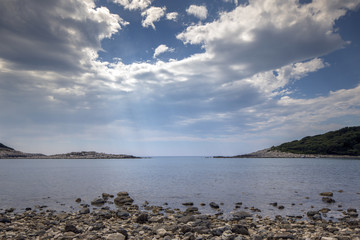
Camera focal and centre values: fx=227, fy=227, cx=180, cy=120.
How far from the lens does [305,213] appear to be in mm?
23438

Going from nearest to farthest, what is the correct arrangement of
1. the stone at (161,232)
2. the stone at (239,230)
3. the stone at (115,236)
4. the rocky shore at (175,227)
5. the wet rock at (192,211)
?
the stone at (115,236), the rocky shore at (175,227), the stone at (161,232), the stone at (239,230), the wet rock at (192,211)

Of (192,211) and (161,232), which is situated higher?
(161,232)

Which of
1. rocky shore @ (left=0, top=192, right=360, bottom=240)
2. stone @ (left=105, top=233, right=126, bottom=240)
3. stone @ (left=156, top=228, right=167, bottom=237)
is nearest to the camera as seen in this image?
stone @ (left=105, top=233, right=126, bottom=240)

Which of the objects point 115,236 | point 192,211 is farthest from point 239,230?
point 192,211

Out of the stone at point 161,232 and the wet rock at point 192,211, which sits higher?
the stone at point 161,232

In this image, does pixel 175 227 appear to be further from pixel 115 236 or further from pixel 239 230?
pixel 239 230

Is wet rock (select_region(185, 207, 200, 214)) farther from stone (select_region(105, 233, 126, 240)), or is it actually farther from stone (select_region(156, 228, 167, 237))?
stone (select_region(105, 233, 126, 240))

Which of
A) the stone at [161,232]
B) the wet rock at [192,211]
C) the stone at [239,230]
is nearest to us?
the stone at [161,232]

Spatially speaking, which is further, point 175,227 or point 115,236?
point 175,227

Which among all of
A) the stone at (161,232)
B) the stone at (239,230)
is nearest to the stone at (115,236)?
the stone at (161,232)

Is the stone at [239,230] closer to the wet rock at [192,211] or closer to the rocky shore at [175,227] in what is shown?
the rocky shore at [175,227]

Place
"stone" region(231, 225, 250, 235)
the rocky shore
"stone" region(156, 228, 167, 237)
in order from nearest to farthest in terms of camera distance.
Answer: the rocky shore
"stone" region(156, 228, 167, 237)
"stone" region(231, 225, 250, 235)

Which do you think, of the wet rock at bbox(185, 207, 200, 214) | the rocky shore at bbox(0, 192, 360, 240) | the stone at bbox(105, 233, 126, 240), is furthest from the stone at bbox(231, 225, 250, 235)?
the wet rock at bbox(185, 207, 200, 214)

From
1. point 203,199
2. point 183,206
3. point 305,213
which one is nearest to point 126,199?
point 183,206
